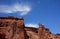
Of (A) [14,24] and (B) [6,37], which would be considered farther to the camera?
(A) [14,24]

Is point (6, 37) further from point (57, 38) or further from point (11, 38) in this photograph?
point (57, 38)

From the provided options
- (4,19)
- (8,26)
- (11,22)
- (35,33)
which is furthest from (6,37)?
(35,33)

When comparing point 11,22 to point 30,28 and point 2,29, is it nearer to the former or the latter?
point 2,29

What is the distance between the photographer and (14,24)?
60281 millimetres

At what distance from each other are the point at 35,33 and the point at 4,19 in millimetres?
19226

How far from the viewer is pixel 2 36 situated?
53594 millimetres

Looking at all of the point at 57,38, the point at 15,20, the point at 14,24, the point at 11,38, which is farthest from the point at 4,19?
the point at 57,38

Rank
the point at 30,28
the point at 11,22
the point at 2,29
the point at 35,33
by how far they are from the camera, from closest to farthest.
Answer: the point at 2,29 < the point at 11,22 < the point at 35,33 < the point at 30,28

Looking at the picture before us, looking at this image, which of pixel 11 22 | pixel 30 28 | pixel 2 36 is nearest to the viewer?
pixel 2 36

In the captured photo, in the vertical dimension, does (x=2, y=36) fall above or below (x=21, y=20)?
below

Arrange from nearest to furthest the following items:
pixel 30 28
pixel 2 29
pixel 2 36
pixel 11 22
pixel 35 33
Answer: pixel 2 36, pixel 2 29, pixel 11 22, pixel 35 33, pixel 30 28

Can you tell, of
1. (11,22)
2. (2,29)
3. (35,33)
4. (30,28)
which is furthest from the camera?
(30,28)

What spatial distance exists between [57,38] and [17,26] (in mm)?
33344

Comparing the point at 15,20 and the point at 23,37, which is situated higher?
the point at 15,20
